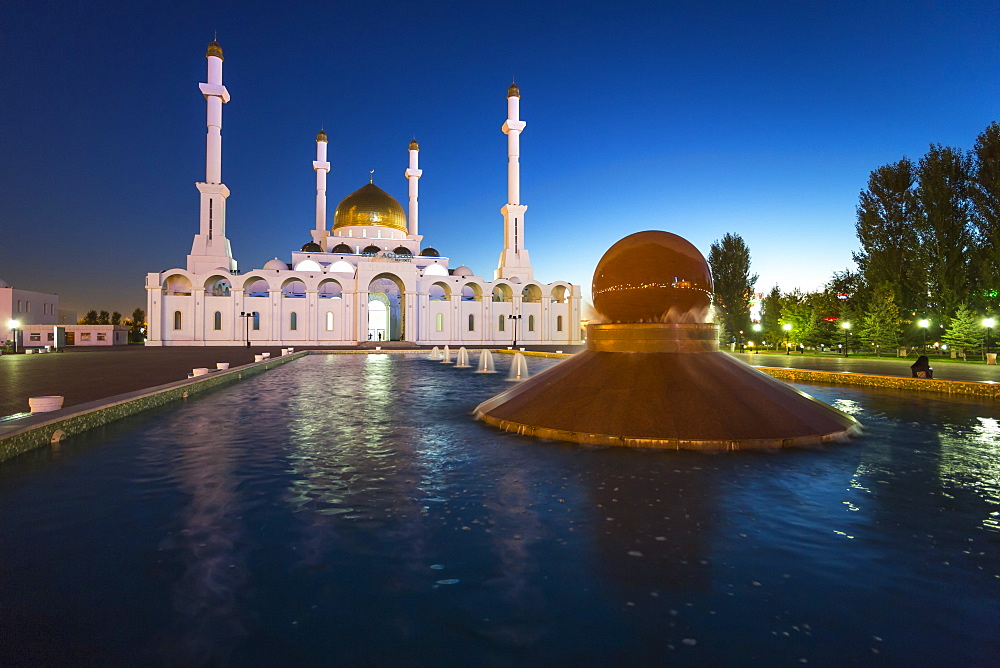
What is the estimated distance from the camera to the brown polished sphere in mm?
8102

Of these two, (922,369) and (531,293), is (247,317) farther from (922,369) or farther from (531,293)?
(922,369)

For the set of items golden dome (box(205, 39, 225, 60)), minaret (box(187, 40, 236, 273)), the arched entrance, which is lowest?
the arched entrance

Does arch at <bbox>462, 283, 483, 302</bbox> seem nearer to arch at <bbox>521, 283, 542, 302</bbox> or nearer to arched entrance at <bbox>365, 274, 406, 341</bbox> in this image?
arch at <bbox>521, 283, 542, 302</bbox>

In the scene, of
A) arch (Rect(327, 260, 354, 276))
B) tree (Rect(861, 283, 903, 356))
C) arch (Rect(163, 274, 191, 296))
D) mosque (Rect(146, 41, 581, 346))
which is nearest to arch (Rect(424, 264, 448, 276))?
mosque (Rect(146, 41, 581, 346))

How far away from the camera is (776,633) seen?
248 cm

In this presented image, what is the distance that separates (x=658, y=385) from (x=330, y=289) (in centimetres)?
4592

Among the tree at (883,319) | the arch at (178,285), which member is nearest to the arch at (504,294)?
the arch at (178,285)

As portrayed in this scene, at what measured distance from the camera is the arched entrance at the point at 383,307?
49.8m

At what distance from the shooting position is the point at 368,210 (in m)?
54.0

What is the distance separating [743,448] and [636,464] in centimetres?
160

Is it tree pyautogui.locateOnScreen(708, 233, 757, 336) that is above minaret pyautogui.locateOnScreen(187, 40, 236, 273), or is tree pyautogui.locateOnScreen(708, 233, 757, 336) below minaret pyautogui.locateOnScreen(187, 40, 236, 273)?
below

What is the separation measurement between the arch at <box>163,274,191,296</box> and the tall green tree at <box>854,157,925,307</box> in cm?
4830

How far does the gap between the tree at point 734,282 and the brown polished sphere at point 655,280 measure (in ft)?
106

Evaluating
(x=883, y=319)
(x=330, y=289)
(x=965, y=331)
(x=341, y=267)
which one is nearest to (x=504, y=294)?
(x=341, y=267)
